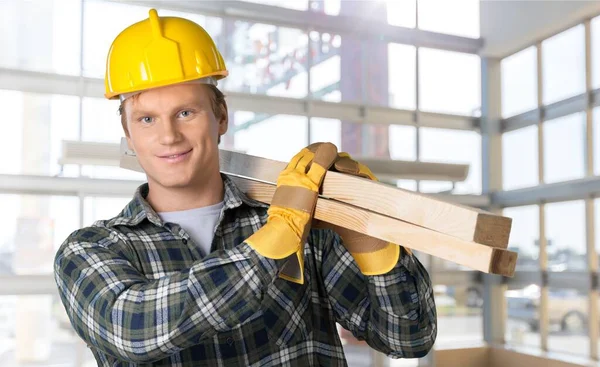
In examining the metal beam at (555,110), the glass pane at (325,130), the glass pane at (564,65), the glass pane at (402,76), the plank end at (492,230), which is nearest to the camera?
the plank end at (492,230)

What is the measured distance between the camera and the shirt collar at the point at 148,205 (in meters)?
1.94

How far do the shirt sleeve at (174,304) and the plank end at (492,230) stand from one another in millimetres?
444

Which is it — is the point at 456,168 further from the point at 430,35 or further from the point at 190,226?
the point at 190,226

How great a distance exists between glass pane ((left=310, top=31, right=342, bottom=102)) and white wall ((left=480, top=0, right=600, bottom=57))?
7.21ft

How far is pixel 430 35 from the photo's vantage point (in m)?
10.3

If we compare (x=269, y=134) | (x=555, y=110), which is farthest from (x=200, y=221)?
(x=555, y=110)

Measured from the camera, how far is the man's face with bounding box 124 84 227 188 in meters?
1.87

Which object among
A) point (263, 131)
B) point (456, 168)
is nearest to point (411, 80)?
point (456, 168)

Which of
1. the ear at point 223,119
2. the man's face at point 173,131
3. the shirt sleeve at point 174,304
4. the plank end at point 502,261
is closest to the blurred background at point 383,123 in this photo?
the ear at point 223,119

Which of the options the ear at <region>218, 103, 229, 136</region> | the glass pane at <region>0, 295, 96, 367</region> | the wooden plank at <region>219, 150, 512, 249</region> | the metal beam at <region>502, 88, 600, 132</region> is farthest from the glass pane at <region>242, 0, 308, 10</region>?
the wooden plank at <region>219, 150, 512, 249</region>

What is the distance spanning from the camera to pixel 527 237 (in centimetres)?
1004

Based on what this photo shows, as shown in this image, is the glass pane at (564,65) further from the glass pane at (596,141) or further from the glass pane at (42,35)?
the glass pane at (42,35)

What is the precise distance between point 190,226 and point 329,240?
0.40m

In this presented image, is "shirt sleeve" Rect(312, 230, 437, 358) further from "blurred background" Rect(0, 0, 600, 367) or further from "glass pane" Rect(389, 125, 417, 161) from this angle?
"glass pane" Rect(389, 125, 417, 161)
